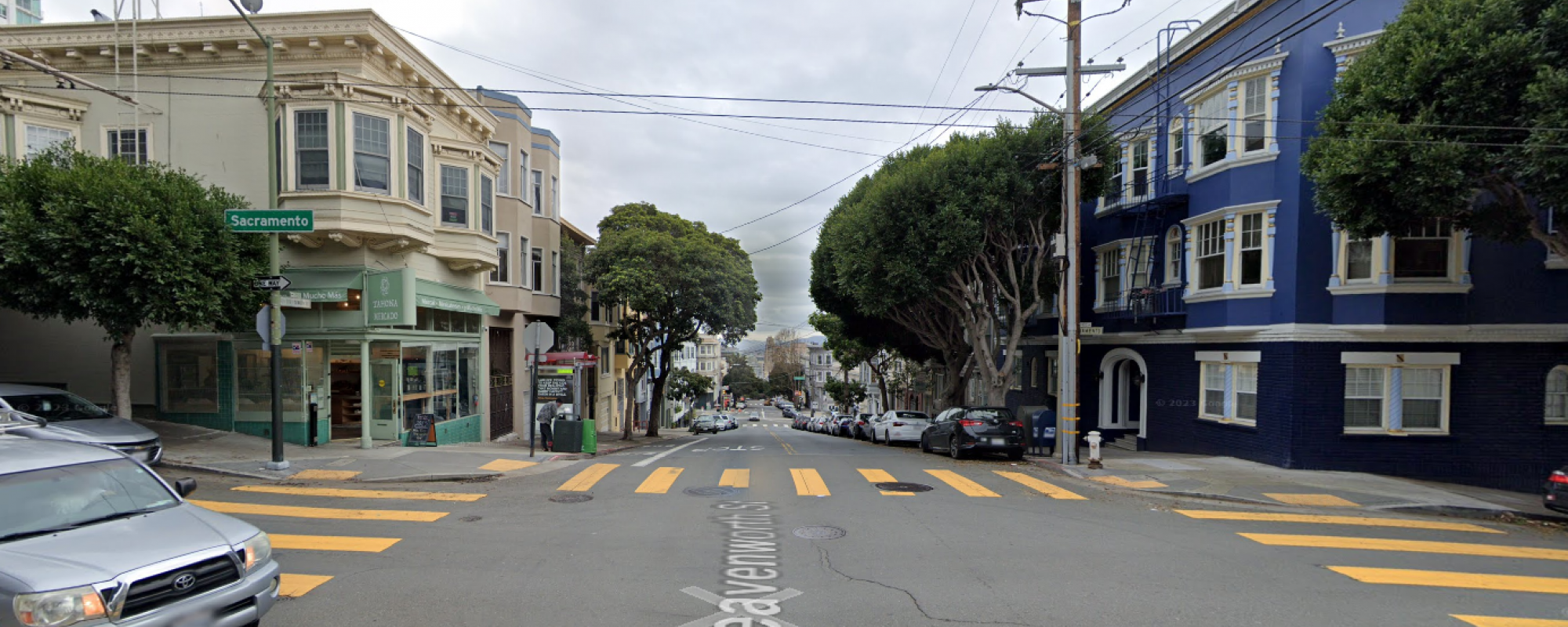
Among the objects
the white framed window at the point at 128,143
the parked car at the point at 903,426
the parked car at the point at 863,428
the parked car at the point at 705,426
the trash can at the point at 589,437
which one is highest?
the white framed window at the point at 128,143

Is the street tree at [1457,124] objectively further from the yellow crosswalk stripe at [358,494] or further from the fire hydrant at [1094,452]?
the yellow crosswalk stripe at [358,494]

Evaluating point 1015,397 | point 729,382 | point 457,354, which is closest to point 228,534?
point 457,354

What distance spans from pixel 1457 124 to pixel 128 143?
25.7m

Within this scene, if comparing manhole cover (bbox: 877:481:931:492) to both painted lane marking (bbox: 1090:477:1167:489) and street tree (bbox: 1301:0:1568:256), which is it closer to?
painted lane marking (bbox: 1090:477:1167:489)

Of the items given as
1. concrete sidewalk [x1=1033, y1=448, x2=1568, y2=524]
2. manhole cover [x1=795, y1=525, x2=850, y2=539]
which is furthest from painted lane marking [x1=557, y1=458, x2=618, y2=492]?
concrete sidewalk [x1=1033, y1=448, x2=1568, y2=524]

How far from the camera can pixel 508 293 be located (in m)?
23.4

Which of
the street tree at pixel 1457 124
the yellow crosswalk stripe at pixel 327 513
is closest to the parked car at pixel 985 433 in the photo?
the street tree at pixel 1457 124

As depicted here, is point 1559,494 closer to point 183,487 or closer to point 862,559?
point 862,559

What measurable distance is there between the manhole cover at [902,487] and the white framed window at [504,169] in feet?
55.0

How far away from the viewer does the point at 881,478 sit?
43.6 feet

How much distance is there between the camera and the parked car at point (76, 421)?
1096cm

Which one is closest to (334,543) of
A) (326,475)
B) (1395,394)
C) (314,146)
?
(326,475)

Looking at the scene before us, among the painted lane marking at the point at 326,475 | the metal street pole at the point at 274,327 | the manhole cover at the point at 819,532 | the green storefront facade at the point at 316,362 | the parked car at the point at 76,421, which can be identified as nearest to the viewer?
the manhole cover at the point at 819,532

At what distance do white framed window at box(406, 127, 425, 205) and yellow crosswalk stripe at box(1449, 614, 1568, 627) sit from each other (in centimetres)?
1882
